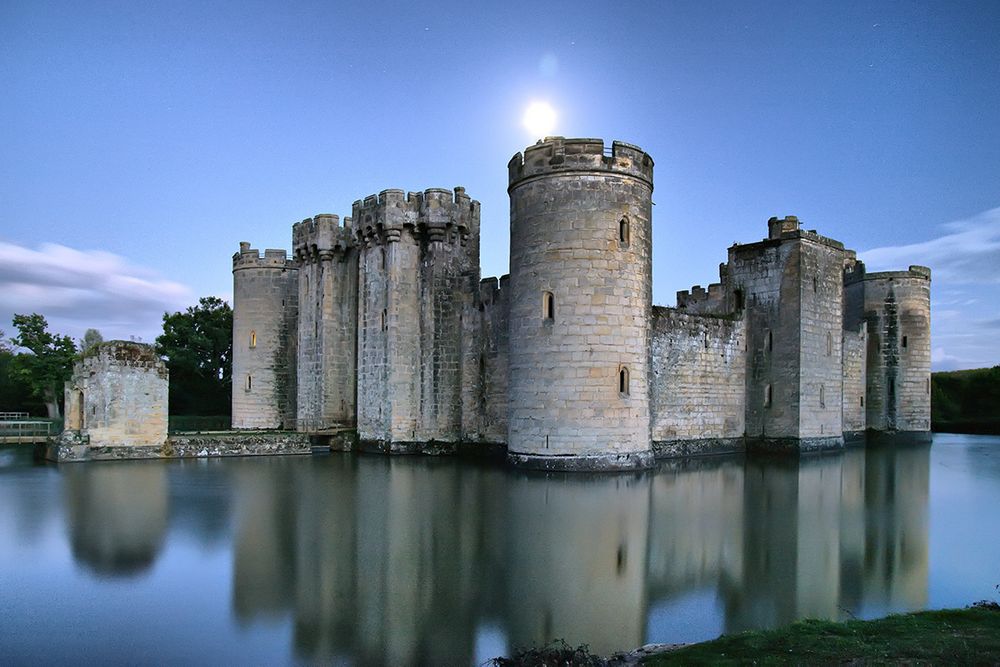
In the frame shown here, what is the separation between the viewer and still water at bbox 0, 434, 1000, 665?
662 centimetres

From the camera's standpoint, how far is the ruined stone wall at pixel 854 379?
31469 mm

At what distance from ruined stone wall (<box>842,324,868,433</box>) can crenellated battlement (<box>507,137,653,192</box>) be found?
16.5 meters

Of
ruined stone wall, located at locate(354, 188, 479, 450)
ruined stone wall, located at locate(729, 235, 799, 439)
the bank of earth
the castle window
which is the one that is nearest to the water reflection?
the bank of earth

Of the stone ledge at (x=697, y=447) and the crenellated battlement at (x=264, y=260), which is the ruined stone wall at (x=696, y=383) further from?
the crenellated battlement at (x=264, y=260)

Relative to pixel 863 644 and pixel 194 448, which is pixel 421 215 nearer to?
pixel 194 448

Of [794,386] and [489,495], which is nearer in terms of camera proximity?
[489,495]

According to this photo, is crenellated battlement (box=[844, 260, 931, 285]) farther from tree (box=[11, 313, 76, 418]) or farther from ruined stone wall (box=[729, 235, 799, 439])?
tree (box=[11, 313, 76, 418])

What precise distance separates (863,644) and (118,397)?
21.7 metres

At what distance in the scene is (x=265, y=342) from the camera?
31.3 m

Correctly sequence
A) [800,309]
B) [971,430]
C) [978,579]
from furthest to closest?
1. [971,430]
2. [800,309]
3. [978,579]

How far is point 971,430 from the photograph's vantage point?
45781mm

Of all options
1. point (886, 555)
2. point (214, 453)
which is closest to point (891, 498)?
point (886, 555)

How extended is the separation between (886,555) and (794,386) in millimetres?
16194

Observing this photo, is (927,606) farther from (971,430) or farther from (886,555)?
(971,430)
